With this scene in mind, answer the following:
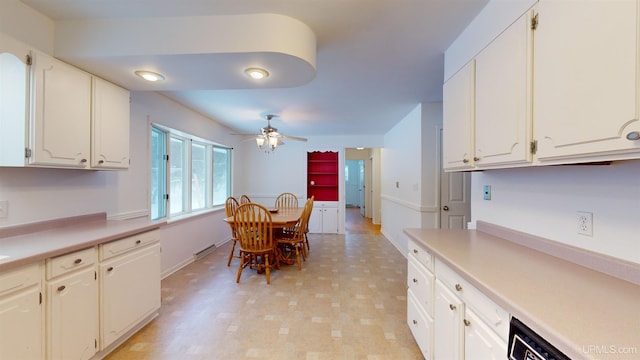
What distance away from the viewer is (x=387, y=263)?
368 centimetres

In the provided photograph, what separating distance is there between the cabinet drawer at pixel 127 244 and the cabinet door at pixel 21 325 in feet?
1.29

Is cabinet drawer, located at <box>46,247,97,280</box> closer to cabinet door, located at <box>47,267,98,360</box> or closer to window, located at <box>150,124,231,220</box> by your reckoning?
cabinet door, located at <box>47,267,98,360</box>

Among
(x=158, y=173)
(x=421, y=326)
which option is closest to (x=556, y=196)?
(x=421, y=326)

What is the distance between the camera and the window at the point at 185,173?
3.33 m

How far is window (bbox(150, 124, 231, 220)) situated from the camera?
3328mm

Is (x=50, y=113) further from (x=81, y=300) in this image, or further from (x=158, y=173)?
(x=158, y=173)

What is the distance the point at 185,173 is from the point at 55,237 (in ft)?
8.07

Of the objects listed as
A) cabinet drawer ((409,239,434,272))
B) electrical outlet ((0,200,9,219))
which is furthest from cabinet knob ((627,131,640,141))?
electrical outlet ((0,200,9,219))

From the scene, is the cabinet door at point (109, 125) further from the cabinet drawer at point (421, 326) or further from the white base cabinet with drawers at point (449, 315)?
the cabinet drawer at point (421, 326)

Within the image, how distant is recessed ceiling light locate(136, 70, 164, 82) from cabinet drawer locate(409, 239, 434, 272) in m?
2.37

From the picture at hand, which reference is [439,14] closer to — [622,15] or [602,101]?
[622,15]

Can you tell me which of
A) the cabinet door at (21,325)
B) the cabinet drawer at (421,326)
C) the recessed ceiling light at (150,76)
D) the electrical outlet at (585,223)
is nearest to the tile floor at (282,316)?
the cabinet drawer at (421,326)

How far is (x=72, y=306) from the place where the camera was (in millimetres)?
1474

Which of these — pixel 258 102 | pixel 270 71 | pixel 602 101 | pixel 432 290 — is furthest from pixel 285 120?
pixel 602 101
